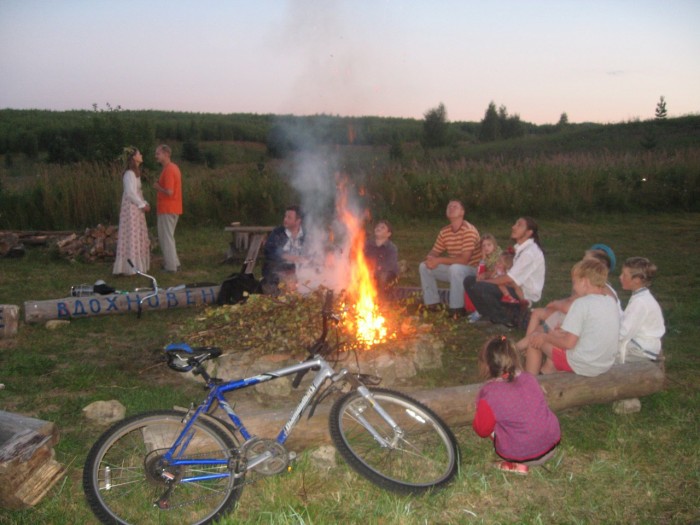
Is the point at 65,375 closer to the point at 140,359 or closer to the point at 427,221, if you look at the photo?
the point at 140,359

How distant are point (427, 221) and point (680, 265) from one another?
6.87m

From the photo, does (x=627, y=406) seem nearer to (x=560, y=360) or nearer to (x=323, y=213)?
(x=560, y=360)

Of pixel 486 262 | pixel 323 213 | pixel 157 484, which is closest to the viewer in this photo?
pixel 157 484

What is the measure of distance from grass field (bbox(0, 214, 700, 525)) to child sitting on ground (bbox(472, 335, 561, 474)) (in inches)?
7.5

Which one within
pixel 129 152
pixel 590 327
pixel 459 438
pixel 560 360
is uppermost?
pixel 129 152

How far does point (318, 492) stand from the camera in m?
4.09

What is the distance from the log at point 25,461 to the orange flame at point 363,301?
2909 millimetres

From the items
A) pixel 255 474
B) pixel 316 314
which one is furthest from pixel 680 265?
pixel 255 474

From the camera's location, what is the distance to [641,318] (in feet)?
17.7

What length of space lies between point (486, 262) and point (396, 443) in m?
4.37

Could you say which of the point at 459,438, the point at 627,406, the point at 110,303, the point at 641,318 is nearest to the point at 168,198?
the point at 110,303

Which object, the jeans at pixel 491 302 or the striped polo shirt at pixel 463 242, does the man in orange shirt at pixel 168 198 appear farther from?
the jeans at pixel 491 302

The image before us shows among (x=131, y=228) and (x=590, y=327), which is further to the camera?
(x=131, y=228)

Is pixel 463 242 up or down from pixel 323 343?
up
